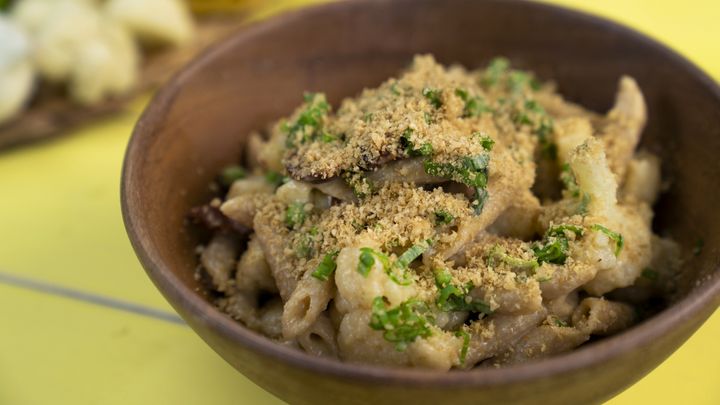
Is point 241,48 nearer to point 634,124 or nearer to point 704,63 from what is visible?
point 634,124

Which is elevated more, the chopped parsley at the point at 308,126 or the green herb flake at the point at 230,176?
the chopped parsley at the point at 308,126

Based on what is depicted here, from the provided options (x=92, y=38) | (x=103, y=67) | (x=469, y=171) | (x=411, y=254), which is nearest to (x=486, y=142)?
(x=469, y=171)

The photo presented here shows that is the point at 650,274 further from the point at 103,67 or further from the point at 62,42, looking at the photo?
the point at 62,42

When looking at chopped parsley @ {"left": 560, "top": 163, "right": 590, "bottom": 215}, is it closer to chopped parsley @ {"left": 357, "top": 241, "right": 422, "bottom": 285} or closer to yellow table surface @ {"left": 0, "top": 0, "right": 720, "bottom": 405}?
chopped parsley @ {"left": 357, "top": 241, "right": 422, "bottom": 285}

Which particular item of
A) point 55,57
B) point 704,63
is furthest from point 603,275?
point 55,57

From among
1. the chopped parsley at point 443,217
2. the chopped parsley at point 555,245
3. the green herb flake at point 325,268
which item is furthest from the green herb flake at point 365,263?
the chopped parsley at point 555,245

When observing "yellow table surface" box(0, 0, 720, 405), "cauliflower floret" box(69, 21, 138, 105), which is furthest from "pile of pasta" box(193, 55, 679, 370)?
"cauliflower floret" box(69, 21, 138, 105)

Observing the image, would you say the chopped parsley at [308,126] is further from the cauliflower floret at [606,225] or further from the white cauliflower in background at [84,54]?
the white cauliflower in background at [84,54]
